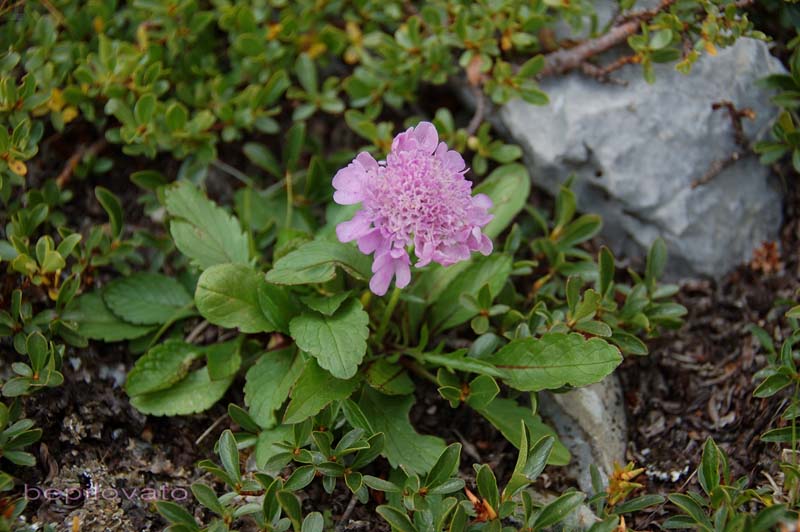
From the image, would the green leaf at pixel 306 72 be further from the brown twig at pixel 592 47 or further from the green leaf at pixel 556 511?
the green leaf at pixel 556 511

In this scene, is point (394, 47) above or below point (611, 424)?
above

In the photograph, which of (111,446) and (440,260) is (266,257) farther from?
(440,260)

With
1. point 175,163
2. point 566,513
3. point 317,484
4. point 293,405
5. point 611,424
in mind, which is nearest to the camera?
point 566,513

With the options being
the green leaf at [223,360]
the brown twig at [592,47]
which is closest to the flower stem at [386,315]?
the green leaf at [223,360]

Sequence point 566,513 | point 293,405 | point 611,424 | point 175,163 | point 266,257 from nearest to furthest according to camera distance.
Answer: point 566,513
point 293,405
point 611,424
point 266,257
point 175,163

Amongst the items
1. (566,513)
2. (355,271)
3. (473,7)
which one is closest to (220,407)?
(355,271)

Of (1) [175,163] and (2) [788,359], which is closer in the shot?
(2) [788,359]
